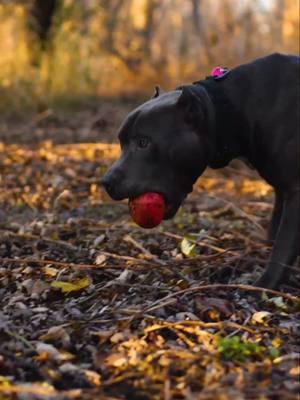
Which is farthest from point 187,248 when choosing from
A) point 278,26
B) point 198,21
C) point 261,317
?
point 198,21

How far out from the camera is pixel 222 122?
3225 millimetres

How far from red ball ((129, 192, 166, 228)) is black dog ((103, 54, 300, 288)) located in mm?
29

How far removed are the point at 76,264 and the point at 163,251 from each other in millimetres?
543

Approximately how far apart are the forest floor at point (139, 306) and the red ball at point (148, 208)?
0.64 ft

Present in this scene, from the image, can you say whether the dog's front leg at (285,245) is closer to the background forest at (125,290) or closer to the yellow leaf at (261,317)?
the background forest at (125,290)

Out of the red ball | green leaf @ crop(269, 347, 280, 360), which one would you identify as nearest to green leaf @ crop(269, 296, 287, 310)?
green leaf @ crop(269, 347, 280, 360)

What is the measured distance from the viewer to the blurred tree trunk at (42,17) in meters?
10.7

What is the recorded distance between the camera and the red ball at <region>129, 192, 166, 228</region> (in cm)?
324

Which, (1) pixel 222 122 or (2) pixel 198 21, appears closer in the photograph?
(1) pixel 222 122

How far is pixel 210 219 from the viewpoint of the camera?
460 centimetres

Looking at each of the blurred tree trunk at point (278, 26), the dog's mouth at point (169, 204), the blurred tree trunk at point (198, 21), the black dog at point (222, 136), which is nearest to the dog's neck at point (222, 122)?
the black dog at point (222, 136)

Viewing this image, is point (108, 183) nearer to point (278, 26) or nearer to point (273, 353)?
point (273, 353)

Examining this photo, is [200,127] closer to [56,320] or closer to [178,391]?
[56,320]

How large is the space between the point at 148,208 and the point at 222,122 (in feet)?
1.53
